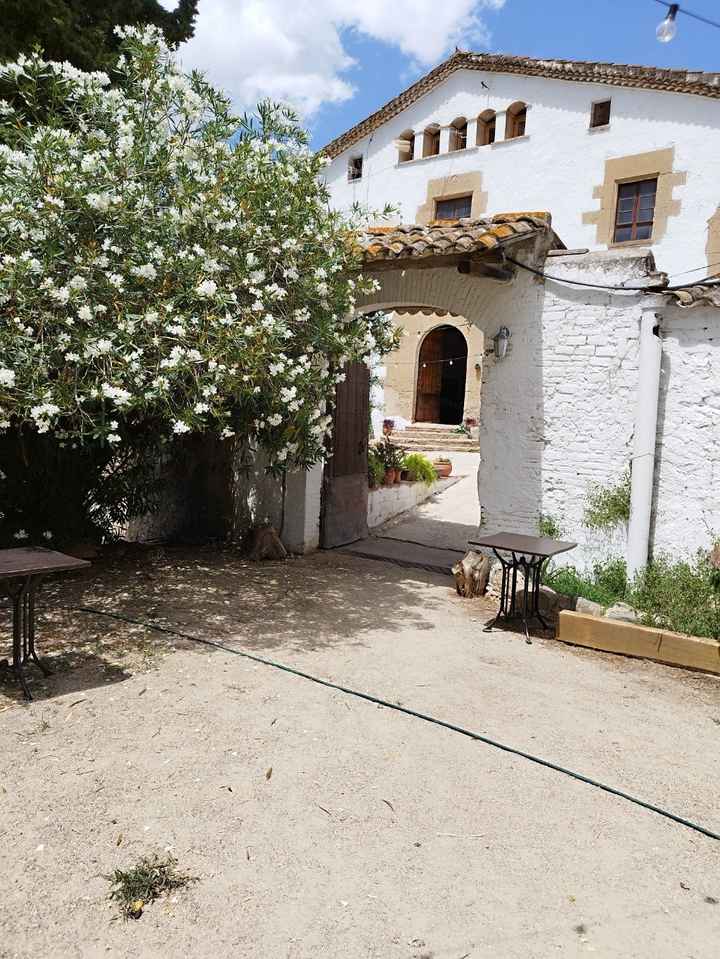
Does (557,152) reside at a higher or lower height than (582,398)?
higher

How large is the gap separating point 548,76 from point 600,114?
4.83ft

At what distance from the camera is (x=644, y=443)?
5859mm

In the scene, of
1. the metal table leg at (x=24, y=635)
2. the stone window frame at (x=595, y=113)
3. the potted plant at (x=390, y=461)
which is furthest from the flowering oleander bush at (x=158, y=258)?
the stone window frame at (x=595, y=113)

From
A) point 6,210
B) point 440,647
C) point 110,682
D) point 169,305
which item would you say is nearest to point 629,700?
point 440,647

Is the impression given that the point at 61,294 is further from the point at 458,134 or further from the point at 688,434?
the point at 458,134

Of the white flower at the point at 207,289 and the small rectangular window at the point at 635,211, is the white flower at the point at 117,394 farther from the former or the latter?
the small rectangular window at the point at 635,211

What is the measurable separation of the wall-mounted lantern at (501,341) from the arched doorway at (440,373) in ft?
42.8

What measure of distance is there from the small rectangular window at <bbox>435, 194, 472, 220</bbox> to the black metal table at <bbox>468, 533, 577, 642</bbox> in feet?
40.3

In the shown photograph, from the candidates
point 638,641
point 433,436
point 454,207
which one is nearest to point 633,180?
point 454,207

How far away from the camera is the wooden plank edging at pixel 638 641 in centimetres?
499

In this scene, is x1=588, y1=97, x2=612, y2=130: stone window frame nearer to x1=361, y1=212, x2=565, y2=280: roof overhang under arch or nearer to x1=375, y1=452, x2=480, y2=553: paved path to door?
x1=375, y1=452, x2=480, y2=553: paved path to door

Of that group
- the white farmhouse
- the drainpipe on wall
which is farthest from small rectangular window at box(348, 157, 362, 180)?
the drainpipe on wall

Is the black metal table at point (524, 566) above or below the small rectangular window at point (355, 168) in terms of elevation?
below

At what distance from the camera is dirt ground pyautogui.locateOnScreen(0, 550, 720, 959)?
2346mm
